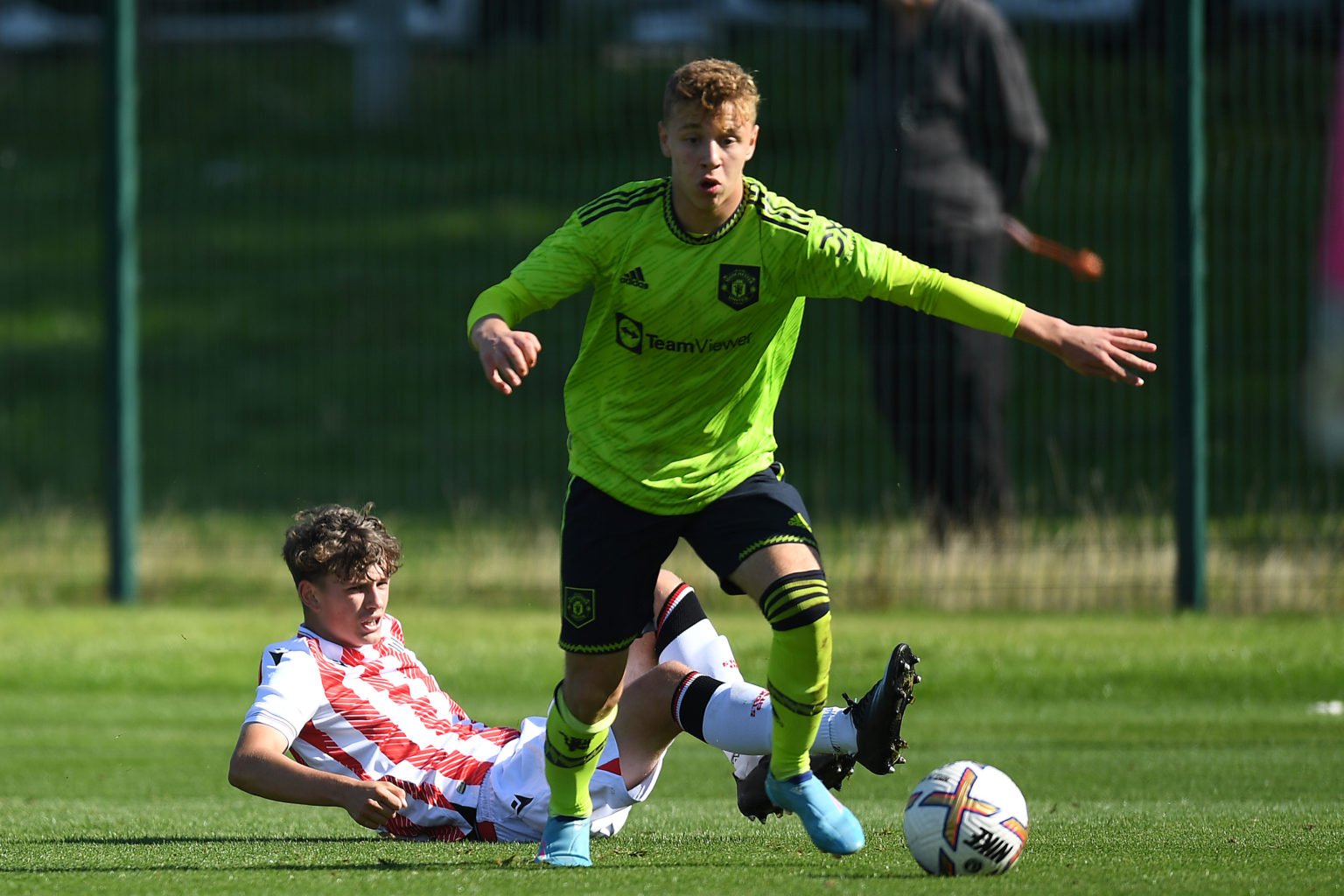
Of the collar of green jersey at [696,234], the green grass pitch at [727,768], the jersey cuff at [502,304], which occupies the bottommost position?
the green grass pitch at [727,768]

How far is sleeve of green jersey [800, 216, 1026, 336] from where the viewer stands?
4.86m

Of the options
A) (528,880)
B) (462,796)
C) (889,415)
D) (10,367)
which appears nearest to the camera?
(528,880)

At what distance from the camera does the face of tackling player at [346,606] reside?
5.29 meters

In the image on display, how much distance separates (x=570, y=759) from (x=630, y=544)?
0.58 m

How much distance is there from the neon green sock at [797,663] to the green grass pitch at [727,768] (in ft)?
0.95

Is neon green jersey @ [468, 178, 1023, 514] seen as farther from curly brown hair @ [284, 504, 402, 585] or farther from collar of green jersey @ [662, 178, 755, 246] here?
curly brown hair @ [284, 504, 402, 585]

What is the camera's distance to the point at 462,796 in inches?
213

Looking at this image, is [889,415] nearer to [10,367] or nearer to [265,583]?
[265,583]

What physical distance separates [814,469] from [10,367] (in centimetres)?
1229

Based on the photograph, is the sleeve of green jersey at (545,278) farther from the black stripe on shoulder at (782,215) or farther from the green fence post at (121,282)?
the green fence post at (121,282)

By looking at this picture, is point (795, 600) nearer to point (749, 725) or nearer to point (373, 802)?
point (749, 725)

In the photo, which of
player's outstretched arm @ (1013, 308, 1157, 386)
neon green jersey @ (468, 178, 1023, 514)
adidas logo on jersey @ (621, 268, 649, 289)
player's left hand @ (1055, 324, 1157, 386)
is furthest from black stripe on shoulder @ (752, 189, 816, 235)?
player's left hand @ (1055, 324, 1157, 386)

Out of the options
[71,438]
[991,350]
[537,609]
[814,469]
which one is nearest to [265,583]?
[537,609]

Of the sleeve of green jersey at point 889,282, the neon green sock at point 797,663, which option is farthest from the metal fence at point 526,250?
the neon green sock at point 797,663
